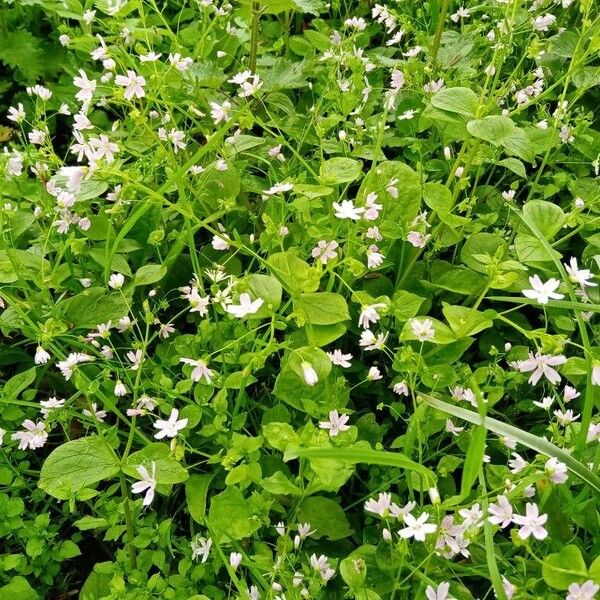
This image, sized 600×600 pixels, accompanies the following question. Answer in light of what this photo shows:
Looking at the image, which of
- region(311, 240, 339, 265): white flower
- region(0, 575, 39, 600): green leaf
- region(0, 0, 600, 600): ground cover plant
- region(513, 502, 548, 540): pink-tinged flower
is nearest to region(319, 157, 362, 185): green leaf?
region(0, 0, 600, 600): ground cover plant

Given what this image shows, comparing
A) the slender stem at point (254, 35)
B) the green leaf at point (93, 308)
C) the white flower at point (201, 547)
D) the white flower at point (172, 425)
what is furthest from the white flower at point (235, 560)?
the slender stem at point (254, 35)

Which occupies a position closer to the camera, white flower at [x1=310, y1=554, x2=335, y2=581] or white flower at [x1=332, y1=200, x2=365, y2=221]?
white flower at [x1=310, y1=554, x2=335, y2=581]

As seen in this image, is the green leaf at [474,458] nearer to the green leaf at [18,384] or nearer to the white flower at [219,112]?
the green leaf at [18,384]

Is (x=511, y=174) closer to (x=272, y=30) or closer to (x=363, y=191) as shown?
(x=363, y=191)

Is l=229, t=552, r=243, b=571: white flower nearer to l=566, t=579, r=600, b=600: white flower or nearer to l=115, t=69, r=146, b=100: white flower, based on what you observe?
l=566, t=579, r=600, b=600: white flower

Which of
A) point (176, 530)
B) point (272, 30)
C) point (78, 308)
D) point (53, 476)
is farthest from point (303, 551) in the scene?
point (272, 30)

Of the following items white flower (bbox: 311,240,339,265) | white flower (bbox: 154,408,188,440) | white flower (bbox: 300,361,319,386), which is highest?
white flower (bbox: 311,240,339,265)
